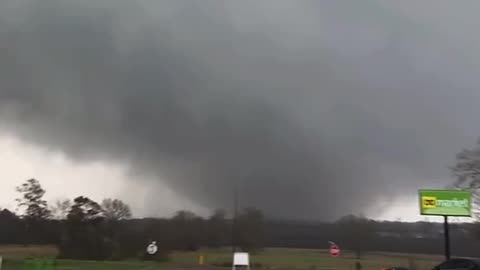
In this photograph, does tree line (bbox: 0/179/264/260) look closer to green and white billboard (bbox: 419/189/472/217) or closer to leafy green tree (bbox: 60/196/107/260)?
leafy green tree (bbox: 60/196/107/260)

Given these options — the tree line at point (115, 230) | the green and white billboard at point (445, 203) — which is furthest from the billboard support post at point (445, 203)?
the tree line at point (115, 230)

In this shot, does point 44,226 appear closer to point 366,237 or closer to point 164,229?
point 164,229

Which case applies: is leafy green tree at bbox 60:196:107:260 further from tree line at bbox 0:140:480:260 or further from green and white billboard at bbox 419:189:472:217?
green and white billboard at bbox 419:189:472:217

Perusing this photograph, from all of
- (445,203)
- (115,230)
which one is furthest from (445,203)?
(115,230)

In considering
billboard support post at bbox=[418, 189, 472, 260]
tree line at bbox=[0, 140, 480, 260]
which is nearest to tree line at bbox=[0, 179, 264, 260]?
tree line at bbox=[0, 140, 480, 260]

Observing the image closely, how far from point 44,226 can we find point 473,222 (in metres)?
115

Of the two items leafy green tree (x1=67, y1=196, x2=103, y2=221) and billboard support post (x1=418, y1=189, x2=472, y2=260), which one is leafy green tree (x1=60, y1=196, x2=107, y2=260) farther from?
billboard support post (x1=418, y1=189, x2=472, y2=260)

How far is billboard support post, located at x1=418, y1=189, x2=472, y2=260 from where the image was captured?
55844 mm

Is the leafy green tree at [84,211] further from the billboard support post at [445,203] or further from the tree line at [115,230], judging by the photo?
the billboard support post at [445,203]

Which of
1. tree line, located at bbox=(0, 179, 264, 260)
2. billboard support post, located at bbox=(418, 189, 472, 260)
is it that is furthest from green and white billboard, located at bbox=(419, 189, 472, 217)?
tree line, located at bbox=(0, 179, 264, 260)

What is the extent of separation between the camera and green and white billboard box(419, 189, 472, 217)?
55844mm

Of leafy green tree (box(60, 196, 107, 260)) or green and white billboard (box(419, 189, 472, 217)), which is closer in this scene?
green and white billboard (box(419, 189, 472, 217))

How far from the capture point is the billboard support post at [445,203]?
5584 centimetres

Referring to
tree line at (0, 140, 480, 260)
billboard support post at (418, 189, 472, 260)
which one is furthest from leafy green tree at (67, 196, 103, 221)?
billboard support post at (418, 189, 472, 260)
